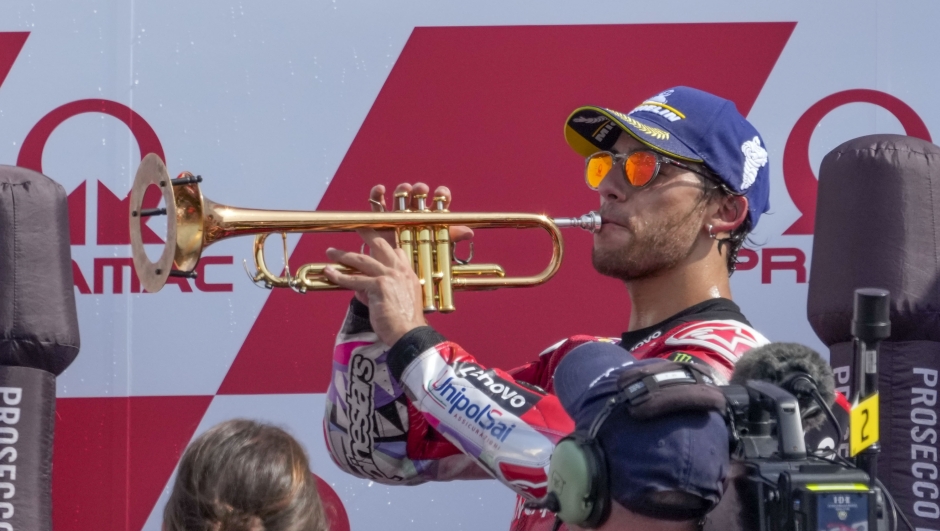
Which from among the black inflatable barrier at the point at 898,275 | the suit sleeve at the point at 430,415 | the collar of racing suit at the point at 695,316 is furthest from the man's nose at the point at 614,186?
the black inflatable barrier at the point at 898,275

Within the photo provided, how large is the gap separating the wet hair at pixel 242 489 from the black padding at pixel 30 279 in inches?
44.7

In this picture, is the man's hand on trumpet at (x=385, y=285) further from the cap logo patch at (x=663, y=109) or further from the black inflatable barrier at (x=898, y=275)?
the black inflatable barrier at (x=898, y=275)

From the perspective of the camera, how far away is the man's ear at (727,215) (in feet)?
6.81

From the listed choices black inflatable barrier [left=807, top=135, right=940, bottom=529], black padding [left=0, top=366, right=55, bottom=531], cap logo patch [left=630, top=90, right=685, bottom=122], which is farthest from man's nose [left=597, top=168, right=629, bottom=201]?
black padding [left=0, top=366, right=55, bottom=531]

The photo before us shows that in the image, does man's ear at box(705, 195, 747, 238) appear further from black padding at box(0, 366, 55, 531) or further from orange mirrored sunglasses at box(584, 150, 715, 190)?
black padding at box(0, 366, 55, 531)

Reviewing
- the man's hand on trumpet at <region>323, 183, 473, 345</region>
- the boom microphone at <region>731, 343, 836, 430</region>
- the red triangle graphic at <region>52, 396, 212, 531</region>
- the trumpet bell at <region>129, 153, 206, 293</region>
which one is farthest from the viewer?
the red triangle graphic at <region>52, 396, 212, 531</region>

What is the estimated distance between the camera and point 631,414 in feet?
3.34

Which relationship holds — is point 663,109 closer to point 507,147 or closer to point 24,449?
point 507,147

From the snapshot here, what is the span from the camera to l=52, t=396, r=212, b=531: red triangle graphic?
2.50 m

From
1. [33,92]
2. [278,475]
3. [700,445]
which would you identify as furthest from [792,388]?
[33,92]

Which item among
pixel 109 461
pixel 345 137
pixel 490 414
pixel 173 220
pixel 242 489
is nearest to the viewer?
pixel 242 489

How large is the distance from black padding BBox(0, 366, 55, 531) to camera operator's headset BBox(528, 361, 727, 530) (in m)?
1.65

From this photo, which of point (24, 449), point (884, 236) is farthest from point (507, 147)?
point (24, 449)

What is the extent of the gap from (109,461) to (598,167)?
1.27 meters
